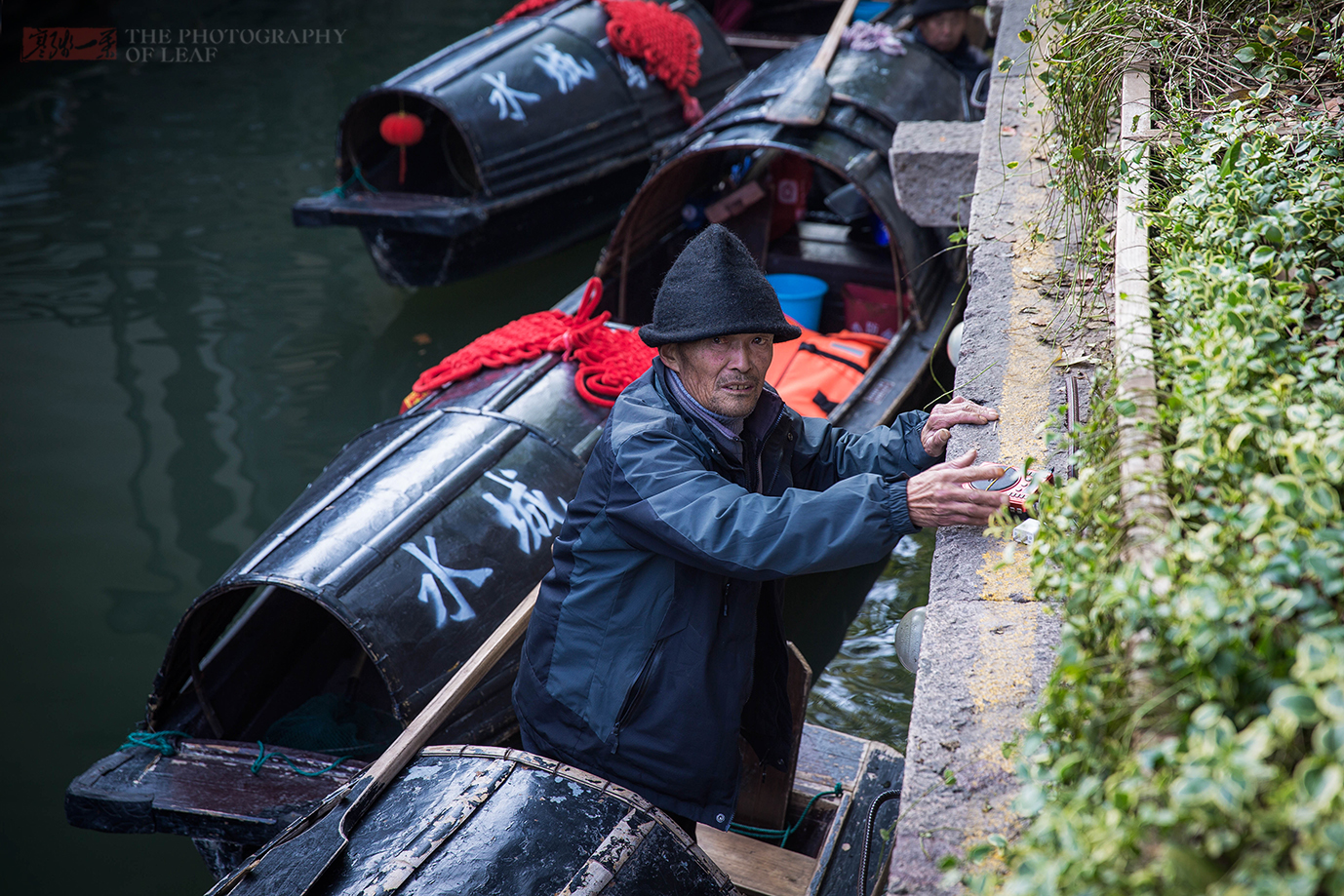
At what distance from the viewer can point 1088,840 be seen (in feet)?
3.44

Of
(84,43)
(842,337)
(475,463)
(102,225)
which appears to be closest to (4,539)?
(475,463)

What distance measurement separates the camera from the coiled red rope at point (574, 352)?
4.30 metres

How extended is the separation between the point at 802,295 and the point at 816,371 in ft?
3.37

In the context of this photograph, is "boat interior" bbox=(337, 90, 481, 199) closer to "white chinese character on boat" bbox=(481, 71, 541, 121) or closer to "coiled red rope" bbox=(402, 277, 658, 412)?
"white chinese character on boat" bbox=(481, 71, 541, 121)

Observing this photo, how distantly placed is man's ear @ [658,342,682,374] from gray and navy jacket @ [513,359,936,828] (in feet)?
0.08

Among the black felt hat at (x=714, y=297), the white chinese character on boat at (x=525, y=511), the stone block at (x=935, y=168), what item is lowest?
the white chinese character on boat at (x=525, y=511)

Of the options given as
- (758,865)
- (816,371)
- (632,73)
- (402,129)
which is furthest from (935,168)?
(402,129)

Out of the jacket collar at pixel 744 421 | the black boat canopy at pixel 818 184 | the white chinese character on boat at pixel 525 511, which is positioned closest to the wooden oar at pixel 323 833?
the jacket collar at pixel 744 421

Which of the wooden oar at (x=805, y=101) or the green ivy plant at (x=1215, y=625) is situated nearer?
the green ivy plant at (x=1215, y=625)

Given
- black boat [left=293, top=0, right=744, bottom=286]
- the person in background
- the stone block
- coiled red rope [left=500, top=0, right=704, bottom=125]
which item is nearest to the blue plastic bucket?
→ the stone block

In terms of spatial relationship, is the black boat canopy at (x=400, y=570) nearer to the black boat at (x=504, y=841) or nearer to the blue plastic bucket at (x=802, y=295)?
the black boat at (x=504, y=841)

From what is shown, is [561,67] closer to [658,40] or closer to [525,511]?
[658,40]

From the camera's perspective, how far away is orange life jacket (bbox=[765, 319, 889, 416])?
4766 millimetres

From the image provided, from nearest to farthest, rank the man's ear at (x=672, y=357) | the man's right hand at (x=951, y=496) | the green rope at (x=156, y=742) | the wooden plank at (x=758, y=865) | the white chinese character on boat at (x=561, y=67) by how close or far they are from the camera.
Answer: the man's right hand at (x=951, y=496), the man's ear at (x=672, y=357), the wooden plank at (x=758, y=865), the green rope at (x=156, y=742), the white chinese character on boat at (x=561, y=67)
